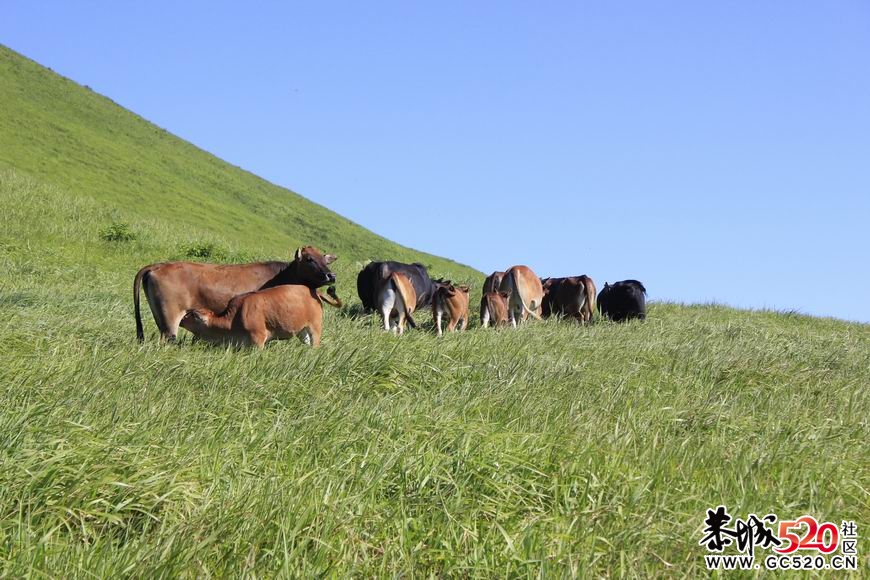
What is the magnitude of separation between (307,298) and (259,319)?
0.70m

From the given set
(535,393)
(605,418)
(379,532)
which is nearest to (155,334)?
(535,393)

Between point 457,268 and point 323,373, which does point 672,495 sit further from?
point 457,268

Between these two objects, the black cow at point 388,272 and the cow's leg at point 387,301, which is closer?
the cow's leg at point 387,301

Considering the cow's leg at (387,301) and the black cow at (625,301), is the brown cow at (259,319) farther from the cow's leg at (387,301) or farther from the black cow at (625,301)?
the black cow at (625,301)

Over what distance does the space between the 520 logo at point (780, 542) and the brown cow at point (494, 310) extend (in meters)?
11.3

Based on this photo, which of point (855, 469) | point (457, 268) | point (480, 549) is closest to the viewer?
point (480, 549)

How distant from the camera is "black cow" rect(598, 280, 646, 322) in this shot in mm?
19062

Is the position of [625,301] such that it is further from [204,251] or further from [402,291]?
[204,251]

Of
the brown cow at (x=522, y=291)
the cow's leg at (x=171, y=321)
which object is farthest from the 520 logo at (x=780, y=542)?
the brown cow at (x=522, y=291)

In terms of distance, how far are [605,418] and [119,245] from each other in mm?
20847

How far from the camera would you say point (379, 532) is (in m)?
4.49

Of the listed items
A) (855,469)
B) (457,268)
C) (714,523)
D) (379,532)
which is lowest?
(379,532)

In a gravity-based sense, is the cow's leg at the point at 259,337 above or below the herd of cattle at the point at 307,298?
below

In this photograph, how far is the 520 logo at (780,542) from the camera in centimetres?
454
